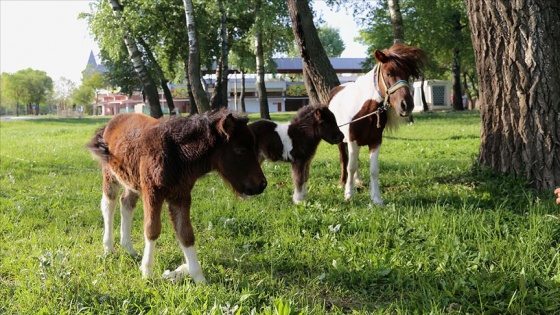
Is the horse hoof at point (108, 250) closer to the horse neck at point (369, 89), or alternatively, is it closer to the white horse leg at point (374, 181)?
the white horse leg at point (374, 181)

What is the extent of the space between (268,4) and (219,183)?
22471 millimetres

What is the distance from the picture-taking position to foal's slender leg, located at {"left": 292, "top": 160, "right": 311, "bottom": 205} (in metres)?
6.44

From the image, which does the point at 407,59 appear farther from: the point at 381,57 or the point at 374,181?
the point at 374,181

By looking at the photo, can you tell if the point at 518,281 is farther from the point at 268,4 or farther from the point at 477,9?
the point at 268,4

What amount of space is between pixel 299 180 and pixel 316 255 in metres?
2.30

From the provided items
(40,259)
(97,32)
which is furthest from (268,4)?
(40,259)

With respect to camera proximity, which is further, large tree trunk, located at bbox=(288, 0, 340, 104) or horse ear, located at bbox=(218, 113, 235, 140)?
large tree trunk, located at bbox=(288, 0, 340, 104)

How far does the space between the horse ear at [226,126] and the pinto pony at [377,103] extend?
9.46 feet

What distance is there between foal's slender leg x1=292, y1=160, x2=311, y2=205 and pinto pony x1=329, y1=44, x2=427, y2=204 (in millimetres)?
651

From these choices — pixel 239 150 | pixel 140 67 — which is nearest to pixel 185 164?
pixel 239 150

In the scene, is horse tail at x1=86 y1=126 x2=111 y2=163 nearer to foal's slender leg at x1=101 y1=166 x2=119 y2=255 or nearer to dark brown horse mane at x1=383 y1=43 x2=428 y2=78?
foal's slender leg at x1=101 y1=166 x2=119 y2=255

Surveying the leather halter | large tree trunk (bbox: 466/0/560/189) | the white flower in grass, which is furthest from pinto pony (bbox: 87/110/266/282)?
large tree trunk (bbox: 466/0/560/189)

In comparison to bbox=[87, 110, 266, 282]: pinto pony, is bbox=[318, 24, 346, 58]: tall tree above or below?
above

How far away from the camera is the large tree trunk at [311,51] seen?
8.60 metres
